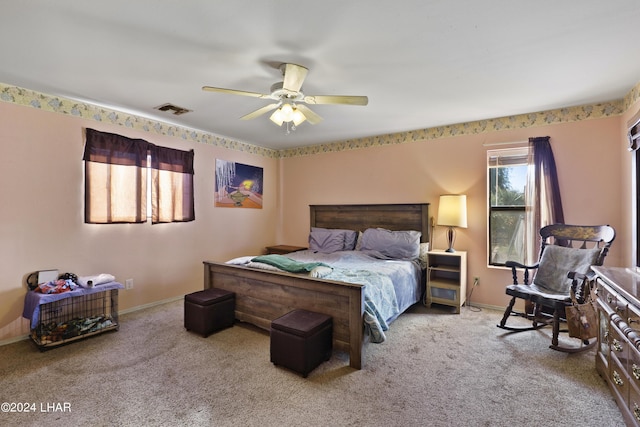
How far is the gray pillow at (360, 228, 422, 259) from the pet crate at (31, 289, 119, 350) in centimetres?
308

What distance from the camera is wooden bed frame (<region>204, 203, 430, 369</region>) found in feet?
7.68

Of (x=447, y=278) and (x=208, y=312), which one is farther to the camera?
(x=447, y=278)

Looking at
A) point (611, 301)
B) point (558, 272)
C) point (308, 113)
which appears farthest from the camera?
point (558, 272)

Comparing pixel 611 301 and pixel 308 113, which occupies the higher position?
pixel 308 113

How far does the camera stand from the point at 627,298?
164cm

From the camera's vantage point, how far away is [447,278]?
389 cm

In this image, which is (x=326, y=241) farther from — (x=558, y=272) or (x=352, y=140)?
(x=558, y=272)

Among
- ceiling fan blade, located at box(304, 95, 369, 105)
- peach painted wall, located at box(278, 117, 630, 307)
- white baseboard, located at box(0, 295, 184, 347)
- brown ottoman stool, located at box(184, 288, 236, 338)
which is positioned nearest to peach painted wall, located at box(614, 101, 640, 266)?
peach painted wall, located at box(278, 117, 630, 307)

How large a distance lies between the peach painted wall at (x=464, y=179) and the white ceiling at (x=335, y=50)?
468mm

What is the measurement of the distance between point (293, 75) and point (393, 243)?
2504 mm

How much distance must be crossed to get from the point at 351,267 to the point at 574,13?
2617 millimetres

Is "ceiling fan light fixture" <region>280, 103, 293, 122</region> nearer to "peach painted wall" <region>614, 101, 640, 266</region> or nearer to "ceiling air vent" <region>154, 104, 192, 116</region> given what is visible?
"ceiling air vent" <region>154, 104, 192, 116</region>

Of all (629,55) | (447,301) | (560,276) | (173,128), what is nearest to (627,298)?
(560,276)

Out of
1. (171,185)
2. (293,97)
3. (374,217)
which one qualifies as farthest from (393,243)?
(171,185)
